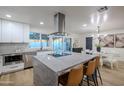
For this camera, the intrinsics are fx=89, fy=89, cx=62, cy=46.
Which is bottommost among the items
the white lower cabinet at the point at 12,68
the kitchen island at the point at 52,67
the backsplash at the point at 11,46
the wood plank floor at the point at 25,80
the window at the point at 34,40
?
the wood plank floor at the point at 25,80

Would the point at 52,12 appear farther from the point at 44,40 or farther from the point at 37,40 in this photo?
the point at 44,40

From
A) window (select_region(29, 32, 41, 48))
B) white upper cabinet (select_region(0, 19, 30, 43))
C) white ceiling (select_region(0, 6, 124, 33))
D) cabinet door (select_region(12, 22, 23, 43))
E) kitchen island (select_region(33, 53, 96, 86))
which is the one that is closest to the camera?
kitchen island (select_region(33, 53, 96, 86))

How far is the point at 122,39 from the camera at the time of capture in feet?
20.0

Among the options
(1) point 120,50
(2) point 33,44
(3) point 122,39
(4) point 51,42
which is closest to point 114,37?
(3) point 122,39

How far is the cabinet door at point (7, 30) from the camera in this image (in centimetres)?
380

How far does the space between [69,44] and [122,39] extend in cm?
400

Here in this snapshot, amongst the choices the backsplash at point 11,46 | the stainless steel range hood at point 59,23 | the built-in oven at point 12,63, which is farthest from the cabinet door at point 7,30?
the stainless steel range hood at point 59,23

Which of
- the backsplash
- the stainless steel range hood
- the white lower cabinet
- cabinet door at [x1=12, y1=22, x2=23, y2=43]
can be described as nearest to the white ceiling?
the stainless steel range hood

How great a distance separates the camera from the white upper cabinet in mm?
3797

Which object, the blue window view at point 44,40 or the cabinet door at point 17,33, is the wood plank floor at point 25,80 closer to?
the cabinet door at point 17,33

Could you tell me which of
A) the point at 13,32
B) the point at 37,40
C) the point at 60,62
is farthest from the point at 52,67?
the point at 37,40

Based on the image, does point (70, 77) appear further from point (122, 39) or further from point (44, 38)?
point (122, 39)

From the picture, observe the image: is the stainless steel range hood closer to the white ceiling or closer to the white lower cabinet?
the white ceiling

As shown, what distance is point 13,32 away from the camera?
13.4ft
